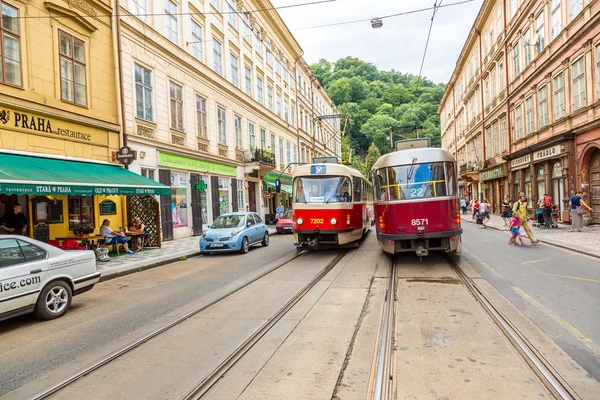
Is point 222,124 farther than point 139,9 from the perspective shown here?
Yes

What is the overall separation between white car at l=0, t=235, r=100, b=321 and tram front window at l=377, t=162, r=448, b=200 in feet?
23.2

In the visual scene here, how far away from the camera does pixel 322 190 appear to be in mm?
12352

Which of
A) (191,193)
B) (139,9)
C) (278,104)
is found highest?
(278,104)

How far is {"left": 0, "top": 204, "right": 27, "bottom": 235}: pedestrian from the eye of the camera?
1084cm

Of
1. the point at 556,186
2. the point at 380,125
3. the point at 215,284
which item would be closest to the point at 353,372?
the point at 215,284

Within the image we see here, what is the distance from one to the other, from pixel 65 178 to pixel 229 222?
18.5 ft

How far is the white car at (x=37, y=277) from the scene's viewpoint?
569 centimetres

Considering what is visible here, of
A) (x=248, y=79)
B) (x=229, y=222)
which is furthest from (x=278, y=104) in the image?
(x=229, y=222)

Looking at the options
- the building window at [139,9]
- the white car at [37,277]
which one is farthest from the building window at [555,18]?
the white car at [37,277]

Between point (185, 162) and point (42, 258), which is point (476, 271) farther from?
point (185, 162)

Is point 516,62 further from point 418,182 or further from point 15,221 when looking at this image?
point 15,221

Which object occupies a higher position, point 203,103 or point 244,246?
point 203,103

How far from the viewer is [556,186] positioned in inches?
838

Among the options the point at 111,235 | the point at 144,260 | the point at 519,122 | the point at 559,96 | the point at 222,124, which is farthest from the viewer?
→ the point at 519,122
